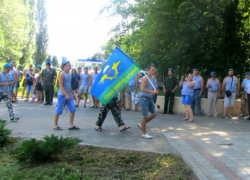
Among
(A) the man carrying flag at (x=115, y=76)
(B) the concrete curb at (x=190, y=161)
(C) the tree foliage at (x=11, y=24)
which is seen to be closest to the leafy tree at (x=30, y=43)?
(C) the tree foliage at (x=11, y=24)

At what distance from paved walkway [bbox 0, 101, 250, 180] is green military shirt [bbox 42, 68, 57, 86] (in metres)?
2.79

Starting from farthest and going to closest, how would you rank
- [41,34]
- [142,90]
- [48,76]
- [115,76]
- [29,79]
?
[41,34] < [29,79] < [48,76] < [115,76] < [142,90]

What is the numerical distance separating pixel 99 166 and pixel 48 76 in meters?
8.87

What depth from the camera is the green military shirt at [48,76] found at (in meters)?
12.6

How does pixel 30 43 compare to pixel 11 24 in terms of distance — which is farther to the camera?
pixel 30 43

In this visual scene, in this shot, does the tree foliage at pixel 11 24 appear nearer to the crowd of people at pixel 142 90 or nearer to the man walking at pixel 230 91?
the crowd of people at pixel 142 90

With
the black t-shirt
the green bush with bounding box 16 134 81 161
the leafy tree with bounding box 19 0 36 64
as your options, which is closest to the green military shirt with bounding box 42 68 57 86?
the black t-shirt

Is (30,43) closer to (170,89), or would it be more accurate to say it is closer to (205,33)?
(205,33)

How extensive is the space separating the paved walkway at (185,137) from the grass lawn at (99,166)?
37cm

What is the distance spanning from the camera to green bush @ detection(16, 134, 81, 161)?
14.4 feet

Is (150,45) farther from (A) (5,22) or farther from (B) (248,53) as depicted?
(A) (5,22)

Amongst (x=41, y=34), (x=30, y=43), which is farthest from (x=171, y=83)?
(x=30, y=43)

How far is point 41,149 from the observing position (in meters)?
4.40

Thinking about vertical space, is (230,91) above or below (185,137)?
above
